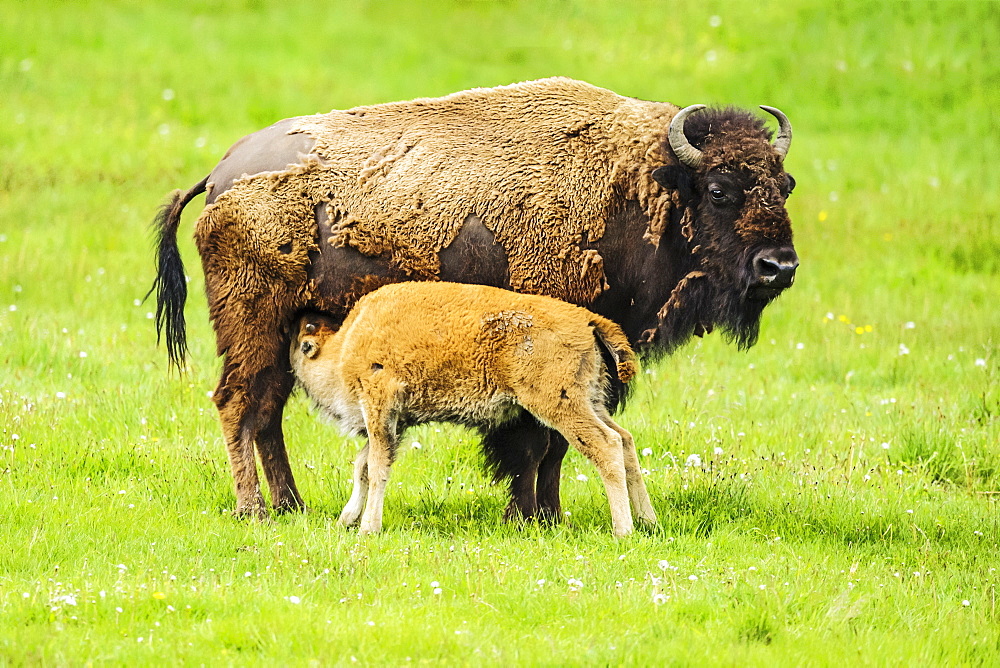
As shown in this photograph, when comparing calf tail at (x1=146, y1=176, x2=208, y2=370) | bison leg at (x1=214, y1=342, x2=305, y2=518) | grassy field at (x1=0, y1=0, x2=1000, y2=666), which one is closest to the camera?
grassy field at (x1=0, y1=0, x2=1000, y2=666)

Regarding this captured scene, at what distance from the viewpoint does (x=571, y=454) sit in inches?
316

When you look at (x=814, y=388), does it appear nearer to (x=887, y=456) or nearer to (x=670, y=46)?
(x=887, y=456)

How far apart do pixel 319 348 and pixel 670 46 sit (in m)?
14.3

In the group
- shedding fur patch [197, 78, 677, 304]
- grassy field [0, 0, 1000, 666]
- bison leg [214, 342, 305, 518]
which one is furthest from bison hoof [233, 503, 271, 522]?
shedding fur patch [197, 78, 677, 304]

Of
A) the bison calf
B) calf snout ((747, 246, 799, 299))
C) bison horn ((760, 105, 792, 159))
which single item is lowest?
the bison calf

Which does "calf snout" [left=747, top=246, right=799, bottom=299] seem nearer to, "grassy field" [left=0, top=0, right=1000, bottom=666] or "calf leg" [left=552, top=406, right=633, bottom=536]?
"calf leg" [left=552, top=406, right=633, bottom=536]

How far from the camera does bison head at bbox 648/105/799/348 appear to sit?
6.30 m

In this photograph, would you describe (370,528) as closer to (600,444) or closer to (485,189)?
(600,444)

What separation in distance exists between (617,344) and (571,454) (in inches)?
83.4

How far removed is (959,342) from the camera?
35.8 feet

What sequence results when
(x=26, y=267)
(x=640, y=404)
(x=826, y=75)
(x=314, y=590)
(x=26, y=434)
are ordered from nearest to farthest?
(x=314, y=590), (x=26, y=434), (x=640, y=404), (x=26, y=267), (x=826, y=75)

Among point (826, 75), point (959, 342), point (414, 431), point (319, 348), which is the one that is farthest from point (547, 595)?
point (826, 75)

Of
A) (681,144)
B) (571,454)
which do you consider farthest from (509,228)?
(571,454)

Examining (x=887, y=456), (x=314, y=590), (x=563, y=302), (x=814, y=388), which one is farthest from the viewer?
(x=814, y=388)
